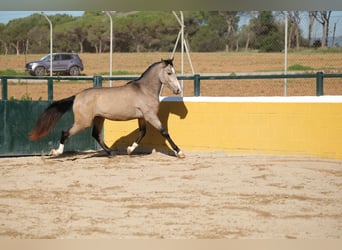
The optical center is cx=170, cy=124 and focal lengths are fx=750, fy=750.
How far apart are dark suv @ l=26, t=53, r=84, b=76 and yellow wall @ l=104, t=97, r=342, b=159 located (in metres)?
11.8

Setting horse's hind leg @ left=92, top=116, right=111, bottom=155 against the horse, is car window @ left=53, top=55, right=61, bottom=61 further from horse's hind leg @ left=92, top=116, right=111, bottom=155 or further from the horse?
the horse

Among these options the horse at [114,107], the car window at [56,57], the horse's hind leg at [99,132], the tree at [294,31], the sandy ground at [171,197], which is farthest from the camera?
the car window at [56,57]

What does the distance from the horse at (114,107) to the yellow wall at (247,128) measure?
62cm

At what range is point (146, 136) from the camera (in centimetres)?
1295

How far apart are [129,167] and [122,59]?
1824 centimetres

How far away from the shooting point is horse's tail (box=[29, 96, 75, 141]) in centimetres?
1197

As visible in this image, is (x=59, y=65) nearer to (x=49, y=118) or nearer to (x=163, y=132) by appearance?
(x=49, y=118)

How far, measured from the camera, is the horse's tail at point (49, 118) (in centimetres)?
1197

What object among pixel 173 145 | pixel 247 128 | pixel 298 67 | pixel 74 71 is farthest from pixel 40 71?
pixel 247 128

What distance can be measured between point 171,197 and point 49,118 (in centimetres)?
409

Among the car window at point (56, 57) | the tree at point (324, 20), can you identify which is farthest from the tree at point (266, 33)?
the car window at point (56, 57)

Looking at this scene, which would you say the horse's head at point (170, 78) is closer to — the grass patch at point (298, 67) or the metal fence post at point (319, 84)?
the metal fence post at point (319, 84)

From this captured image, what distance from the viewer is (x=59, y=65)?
2605 cm

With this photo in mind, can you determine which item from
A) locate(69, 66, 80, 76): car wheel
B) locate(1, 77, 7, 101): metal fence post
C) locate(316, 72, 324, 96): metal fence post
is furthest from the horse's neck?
locate(69, 66, 80, 76): car wheel
